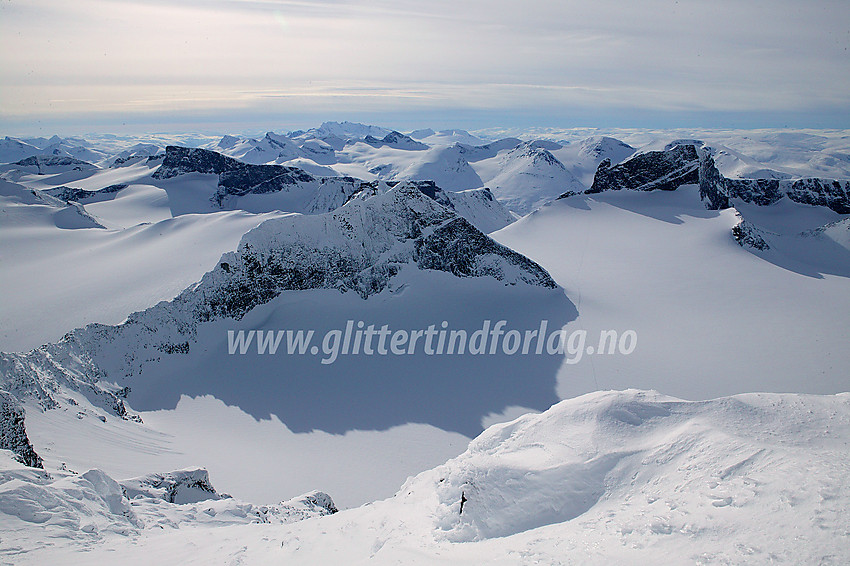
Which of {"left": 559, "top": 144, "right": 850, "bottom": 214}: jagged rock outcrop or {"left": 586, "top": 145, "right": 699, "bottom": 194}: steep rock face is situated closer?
{"left": 559, "top": 144, "right": 850, "bottom": 214}: jagged rock outcrop

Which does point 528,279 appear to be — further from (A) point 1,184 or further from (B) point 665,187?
(A) point 1,184

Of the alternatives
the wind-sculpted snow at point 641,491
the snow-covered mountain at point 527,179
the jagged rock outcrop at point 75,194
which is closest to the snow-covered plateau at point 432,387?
the wind-sculpted snow at point 641,491

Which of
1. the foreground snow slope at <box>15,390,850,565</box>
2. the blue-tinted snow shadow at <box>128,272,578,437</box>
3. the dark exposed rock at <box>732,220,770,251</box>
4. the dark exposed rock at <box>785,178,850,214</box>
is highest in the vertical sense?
the dark exposed rock at <box>785,178,850,214</box>

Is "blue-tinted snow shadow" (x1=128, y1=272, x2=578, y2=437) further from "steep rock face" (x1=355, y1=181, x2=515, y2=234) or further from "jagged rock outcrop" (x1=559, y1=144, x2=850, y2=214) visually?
A: "steep rock face" (x1=355, y1=181, x2=515, y2=234)

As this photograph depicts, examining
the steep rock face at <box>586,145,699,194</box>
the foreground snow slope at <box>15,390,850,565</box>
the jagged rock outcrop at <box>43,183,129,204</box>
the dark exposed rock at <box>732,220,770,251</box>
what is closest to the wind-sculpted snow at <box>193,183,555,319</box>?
the foreground snow slope at <box>15,390,850,565</box>

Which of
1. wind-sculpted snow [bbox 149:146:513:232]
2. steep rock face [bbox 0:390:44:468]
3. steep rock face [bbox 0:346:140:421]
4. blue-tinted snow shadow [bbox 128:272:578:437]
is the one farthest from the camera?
wind-sculpted snow [bbox 149:146:513:232]

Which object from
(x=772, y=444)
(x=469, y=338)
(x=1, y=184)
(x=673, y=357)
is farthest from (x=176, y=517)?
(x=1, y=184)

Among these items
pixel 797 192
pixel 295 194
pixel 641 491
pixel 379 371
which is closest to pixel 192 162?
pixel 295 194

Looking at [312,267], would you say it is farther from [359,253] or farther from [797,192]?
[797,192]
